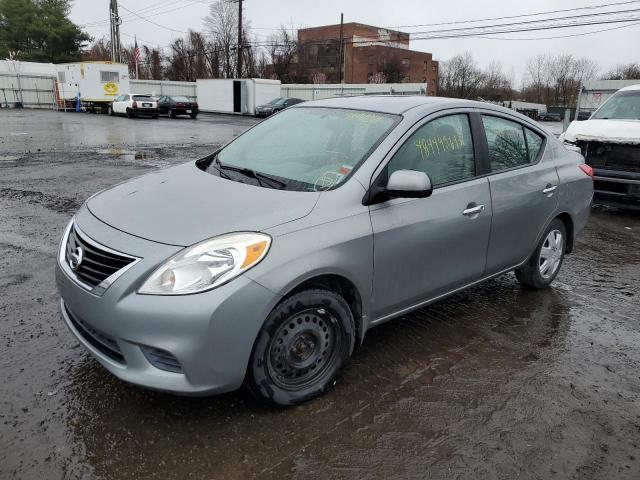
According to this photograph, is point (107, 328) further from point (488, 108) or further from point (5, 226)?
point (5, 226)

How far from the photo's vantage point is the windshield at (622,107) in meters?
8.68

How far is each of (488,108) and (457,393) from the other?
229cm

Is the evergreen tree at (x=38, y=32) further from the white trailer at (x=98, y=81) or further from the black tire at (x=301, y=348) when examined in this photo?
the black tire at (x=301, y=348)

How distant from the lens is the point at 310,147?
11.5 ft

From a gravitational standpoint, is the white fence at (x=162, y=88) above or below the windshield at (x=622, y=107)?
above

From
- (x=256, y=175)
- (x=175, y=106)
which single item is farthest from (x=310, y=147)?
(x=175, y=106)

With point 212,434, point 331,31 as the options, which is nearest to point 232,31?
point 331,31

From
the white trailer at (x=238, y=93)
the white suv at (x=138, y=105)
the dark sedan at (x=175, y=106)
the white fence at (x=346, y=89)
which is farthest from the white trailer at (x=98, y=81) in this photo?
the white fence at (x=346, y=89)

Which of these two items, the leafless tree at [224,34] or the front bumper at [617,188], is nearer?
Answer: the front bumper at [617,188]

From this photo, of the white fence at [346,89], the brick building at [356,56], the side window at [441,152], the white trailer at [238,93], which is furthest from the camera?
the brick building at [356,56]

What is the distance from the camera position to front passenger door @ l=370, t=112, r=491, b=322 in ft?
10.2

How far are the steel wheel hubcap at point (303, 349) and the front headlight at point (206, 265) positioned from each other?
42cm

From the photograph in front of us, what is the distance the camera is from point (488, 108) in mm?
4105

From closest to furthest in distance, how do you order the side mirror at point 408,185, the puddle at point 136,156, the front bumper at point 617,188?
the side mirror at point 408,185
the front bumper at point 617,188
the puddle at point 136,156
